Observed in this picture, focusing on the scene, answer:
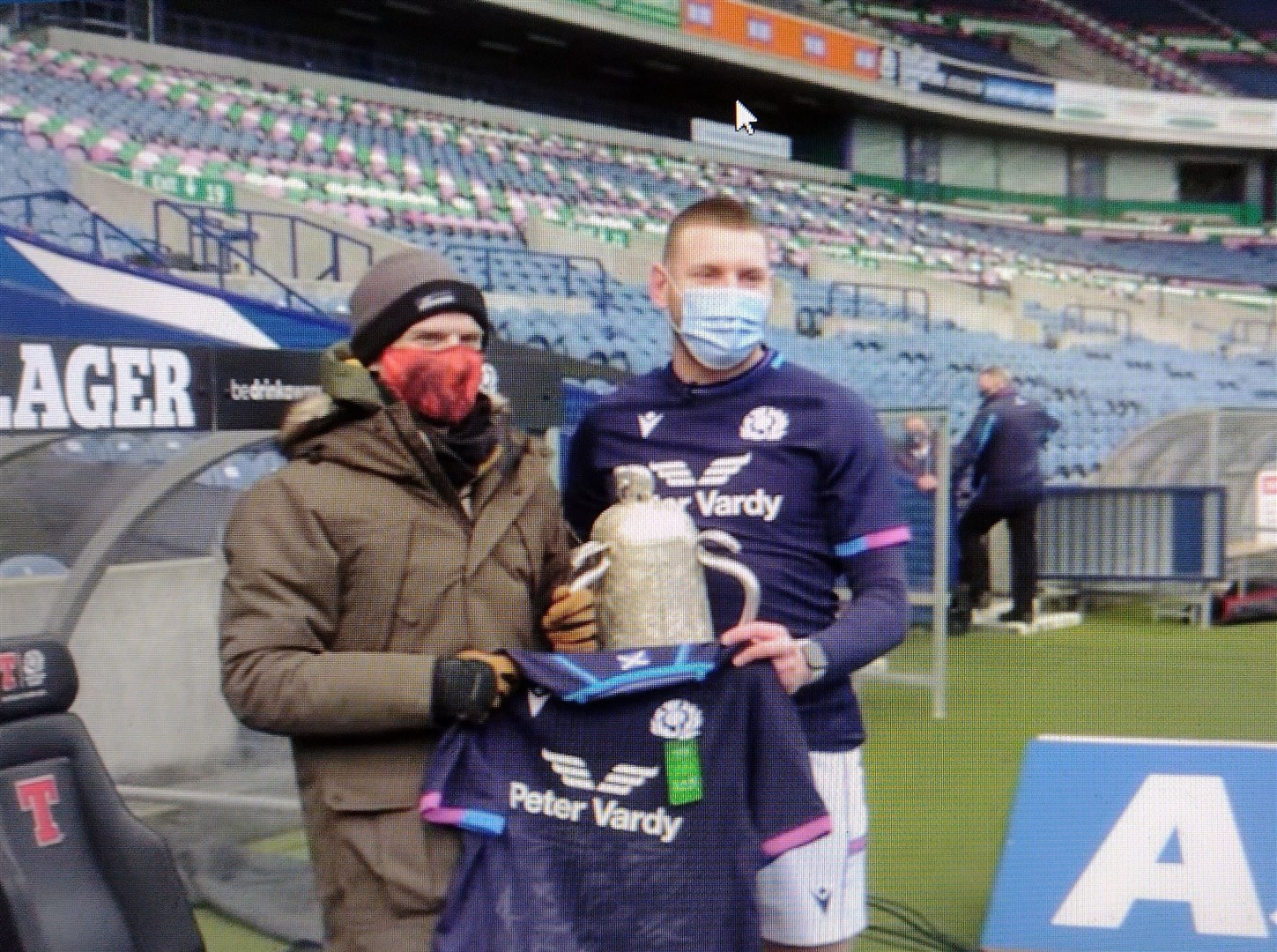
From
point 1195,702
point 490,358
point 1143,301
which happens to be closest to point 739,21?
point 1143,301

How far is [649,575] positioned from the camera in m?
1.46

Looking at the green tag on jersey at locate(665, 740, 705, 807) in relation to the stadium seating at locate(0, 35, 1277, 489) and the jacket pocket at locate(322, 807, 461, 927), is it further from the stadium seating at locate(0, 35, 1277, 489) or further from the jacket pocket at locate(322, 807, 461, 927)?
the stadium seating at locate(0, 35, 1277, 489)

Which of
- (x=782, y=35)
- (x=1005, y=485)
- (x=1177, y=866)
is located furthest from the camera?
(x=782, y=35)

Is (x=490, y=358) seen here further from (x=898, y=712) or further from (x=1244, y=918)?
(x=898, y=712)

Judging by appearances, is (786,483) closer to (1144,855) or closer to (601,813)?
(601,813)

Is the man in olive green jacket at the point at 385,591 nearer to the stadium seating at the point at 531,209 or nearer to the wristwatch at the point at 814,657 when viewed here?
the wristwatch at the point at 814,657

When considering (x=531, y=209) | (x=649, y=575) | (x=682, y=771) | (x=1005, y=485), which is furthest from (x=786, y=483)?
(x=531, y=209)

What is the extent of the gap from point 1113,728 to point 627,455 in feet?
12.6

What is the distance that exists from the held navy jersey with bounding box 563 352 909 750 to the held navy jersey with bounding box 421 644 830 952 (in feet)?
0.61

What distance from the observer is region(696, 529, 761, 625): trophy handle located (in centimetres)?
150

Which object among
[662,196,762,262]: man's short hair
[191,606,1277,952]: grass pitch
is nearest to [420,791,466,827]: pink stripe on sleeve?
[662,196,762,262]: man's short hair

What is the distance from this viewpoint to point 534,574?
1.49m

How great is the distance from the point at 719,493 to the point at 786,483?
80mm

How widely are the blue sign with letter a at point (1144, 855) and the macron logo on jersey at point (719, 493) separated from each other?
57.3 inches
